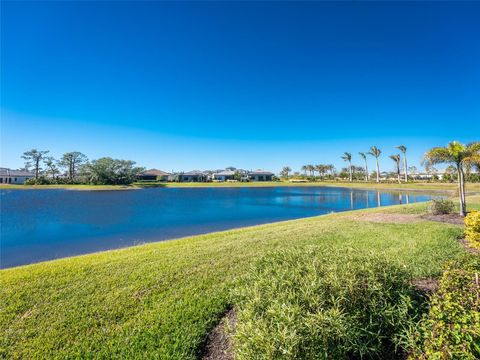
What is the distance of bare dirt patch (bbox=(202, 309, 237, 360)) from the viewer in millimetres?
3352

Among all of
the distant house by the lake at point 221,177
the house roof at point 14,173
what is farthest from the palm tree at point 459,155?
the house roof at point 14,173

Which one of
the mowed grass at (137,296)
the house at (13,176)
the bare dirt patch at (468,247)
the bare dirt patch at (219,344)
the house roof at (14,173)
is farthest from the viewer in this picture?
the house roof at (14,173)

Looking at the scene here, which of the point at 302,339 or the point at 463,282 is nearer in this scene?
the point at 302,339

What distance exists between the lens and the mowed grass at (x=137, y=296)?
3607mm

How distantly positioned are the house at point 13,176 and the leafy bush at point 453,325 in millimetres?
103294

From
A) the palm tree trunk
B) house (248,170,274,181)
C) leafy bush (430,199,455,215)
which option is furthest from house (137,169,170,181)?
the palm tree trunk

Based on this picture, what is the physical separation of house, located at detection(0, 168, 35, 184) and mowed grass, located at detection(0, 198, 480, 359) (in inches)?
3818

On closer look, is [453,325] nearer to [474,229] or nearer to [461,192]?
[474,229]

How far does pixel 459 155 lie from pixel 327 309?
13893mm

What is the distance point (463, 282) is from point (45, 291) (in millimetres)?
7142

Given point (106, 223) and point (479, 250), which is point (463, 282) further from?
point (106, 223)

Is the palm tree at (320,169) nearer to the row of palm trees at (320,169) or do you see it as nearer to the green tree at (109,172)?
the row of palm trees at (320,169)

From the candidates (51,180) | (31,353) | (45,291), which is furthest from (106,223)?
(51,180)

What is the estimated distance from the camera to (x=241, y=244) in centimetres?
825
